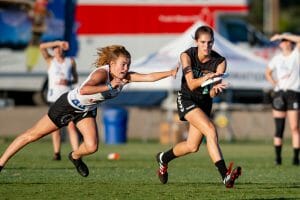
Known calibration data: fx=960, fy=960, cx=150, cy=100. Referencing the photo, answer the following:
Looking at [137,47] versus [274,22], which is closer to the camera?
[137,47]

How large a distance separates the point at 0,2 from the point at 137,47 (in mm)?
4900

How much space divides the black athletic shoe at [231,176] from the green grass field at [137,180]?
100 mm

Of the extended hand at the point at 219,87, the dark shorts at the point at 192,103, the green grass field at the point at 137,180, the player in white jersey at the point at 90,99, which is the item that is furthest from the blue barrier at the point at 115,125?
the extended hand at the point at 219,87

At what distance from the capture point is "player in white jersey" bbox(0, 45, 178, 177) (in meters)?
12.2

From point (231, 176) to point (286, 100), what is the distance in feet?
19.5

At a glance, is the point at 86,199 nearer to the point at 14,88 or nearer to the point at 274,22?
the point at 14,88

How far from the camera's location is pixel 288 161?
18984 millimetres

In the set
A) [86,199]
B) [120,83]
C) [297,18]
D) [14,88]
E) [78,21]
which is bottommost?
[297,18]

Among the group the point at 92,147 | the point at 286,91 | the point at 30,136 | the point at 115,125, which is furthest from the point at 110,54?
the point at 115,125

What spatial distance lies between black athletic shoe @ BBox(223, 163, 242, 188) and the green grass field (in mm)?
100

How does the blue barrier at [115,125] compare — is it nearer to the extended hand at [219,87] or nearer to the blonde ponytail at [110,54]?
the blonde ponytail at [110,54]

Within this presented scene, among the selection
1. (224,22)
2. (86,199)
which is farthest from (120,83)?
(224,22)

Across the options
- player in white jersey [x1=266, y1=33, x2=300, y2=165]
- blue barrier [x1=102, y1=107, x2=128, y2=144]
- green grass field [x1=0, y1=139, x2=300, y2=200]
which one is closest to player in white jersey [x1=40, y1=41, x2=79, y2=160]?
green grass field [x1=0, y1=139, x2=300, y2=200]

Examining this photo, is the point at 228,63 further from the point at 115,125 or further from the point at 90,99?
the point at 90,99
